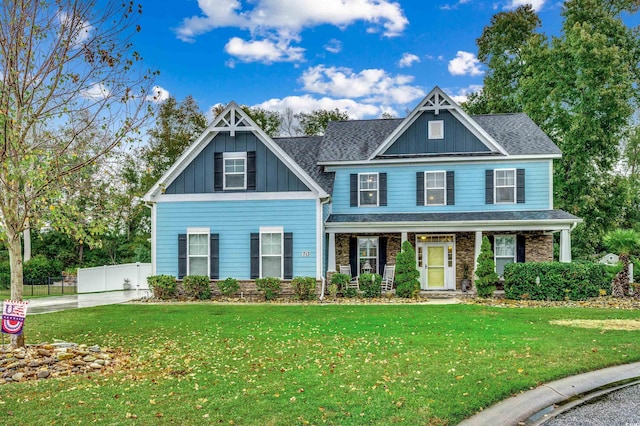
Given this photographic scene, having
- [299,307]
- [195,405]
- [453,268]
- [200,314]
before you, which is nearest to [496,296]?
[453,268]

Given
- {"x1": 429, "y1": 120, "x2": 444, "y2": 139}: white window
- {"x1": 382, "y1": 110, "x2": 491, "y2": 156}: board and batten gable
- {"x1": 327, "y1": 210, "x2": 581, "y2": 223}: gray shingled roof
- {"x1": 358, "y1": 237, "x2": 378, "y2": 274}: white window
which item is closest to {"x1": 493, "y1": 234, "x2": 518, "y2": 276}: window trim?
{"x1": 327, "y1": 210, "x2": 581, "y2": 223}: gray shingled roof

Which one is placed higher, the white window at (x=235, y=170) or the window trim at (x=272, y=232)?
the white window at (x=235, y=170)

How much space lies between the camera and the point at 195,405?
584 cm

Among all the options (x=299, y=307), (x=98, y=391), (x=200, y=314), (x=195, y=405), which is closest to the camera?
(x=195, y=405)

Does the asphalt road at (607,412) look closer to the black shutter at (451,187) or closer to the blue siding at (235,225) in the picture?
the blue siding at (235,225)

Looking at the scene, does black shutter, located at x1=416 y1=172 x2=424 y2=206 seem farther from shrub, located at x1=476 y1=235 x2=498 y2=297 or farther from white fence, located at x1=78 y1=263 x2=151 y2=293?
white fence, located at x1=78 y1=263 x2=151 y2=293

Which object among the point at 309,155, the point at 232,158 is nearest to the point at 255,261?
the point at 232,158

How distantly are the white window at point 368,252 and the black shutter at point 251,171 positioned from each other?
496cm

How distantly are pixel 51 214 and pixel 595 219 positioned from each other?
26.5 metres

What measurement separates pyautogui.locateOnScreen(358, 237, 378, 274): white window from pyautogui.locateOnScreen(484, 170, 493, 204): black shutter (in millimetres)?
4566

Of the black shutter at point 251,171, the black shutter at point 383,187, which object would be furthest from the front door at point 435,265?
the black shutter at point 251,171

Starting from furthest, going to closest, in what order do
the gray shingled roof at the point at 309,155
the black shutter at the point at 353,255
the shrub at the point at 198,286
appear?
the gray shingled roof at the point at 309,155, the black shutter at the point at 353,255, the shrub at the point at 198,286

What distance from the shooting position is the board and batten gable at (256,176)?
17.9 metres

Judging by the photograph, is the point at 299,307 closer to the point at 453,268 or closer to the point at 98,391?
the point at 453,268
